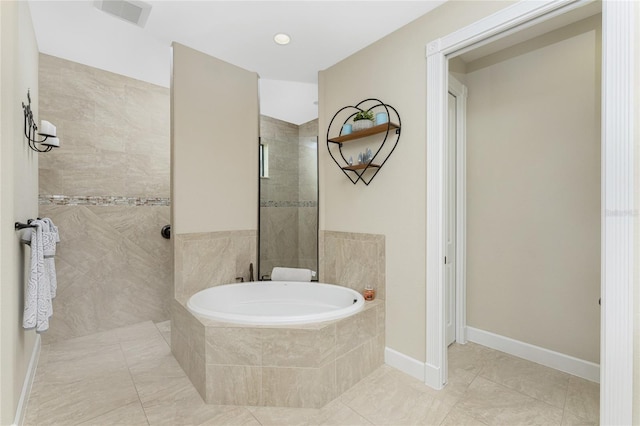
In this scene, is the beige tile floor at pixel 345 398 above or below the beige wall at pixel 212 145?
below

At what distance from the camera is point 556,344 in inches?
94.0

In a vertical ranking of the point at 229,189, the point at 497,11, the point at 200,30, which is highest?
the point at 200,30

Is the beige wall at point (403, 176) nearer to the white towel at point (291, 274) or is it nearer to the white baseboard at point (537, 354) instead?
the white towel at point (291, 274)

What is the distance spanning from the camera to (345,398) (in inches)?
78.8

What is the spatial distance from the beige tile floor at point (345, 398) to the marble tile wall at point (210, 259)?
2.11 feet

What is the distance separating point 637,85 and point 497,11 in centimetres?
88

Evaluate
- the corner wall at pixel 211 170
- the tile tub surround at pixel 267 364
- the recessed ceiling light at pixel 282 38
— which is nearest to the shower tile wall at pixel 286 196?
the corner wall at pixel 211 170

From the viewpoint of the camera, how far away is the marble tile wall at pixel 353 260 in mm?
2533

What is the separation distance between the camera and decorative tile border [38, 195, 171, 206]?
2835 millimetres

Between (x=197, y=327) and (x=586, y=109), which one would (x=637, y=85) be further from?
(x=197, y=327)

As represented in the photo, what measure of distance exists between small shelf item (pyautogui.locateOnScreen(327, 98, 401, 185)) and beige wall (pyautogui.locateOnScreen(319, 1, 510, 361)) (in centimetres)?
6

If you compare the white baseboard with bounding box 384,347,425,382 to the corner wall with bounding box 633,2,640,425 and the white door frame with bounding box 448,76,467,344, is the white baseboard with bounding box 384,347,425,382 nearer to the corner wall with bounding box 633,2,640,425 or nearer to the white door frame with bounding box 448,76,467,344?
the white door frame with bounding box 448,76,467,344

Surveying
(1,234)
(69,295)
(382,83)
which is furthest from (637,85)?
(69,295)

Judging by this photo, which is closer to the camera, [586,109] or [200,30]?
[586,109]
